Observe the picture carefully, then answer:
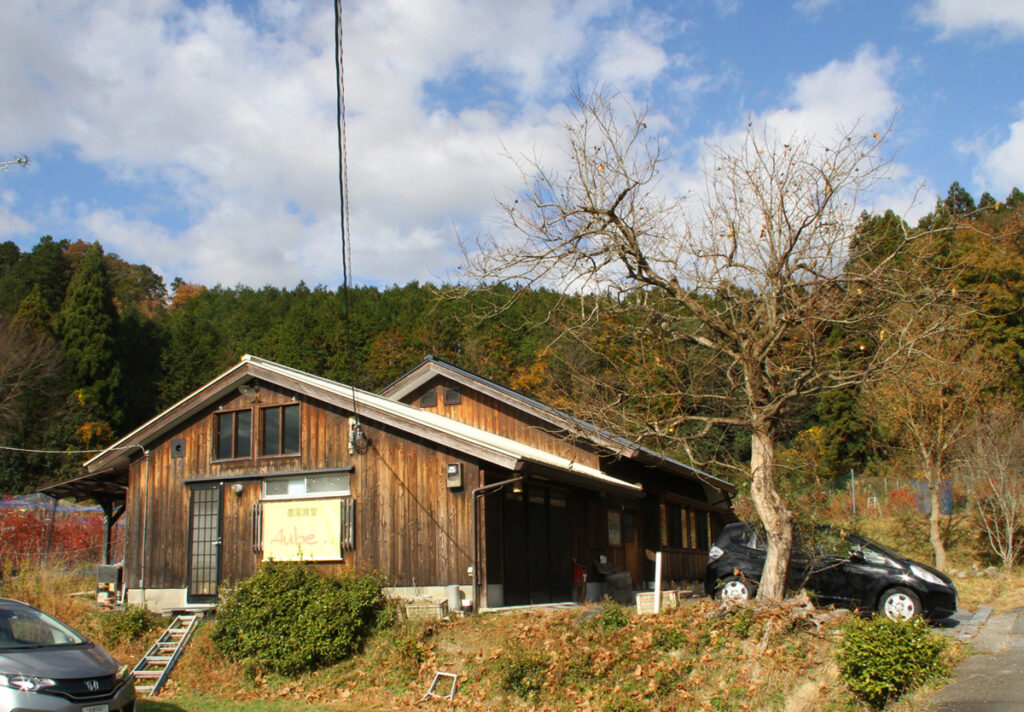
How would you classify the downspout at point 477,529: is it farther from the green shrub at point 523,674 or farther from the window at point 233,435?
the window at point 233,435

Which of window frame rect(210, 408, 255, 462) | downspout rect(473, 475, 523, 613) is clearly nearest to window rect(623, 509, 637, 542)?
downspout rect(473, 475, 523, 613)

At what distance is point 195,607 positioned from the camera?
55.4 feet

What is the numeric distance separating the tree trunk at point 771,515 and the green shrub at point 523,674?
3.39 m

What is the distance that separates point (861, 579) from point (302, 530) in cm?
1045

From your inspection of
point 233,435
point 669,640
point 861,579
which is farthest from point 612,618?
point 233,435

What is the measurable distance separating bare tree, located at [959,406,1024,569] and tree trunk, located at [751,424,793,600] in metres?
15.7

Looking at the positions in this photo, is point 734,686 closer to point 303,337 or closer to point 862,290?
point 862,290

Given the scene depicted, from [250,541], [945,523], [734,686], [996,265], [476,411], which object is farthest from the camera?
[996,265]

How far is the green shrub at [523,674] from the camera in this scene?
1117cm

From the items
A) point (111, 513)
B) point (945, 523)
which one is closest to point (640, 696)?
point (111, 513)

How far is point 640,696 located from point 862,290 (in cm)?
646

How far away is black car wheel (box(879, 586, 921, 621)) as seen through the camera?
13.5 m

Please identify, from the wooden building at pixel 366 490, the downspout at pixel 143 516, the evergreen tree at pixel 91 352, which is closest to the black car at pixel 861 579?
the wooden building at pixel 366 490

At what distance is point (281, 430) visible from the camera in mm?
17219
